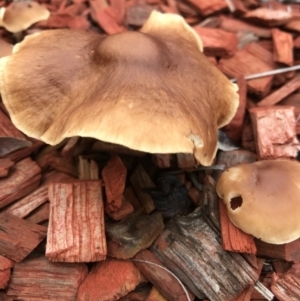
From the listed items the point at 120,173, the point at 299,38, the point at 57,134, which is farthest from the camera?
the point at 299,38

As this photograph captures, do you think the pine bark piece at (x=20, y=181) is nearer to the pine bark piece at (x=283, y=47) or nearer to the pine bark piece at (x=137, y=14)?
the pine bark piece at (x=137, y=14)

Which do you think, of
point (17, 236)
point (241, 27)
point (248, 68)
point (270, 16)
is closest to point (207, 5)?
point (241, 27)

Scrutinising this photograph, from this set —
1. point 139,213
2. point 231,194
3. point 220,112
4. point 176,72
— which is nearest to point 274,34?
point 220,112

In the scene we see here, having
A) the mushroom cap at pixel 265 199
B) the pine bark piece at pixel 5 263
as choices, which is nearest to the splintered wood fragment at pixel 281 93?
the mushroom cap at pixel 265 199

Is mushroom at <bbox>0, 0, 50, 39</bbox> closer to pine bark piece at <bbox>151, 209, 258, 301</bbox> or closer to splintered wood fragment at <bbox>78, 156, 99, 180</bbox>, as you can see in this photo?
splintered wood fragment at <bbox>78, 156, 99, 180</bbox>

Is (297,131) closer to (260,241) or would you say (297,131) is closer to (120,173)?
(260,241)
